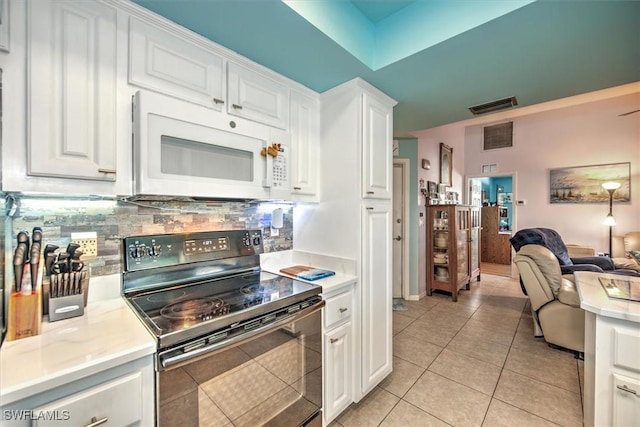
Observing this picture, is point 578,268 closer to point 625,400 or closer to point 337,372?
point 625,400

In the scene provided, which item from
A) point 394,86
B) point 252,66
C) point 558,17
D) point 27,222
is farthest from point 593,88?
point 27,222

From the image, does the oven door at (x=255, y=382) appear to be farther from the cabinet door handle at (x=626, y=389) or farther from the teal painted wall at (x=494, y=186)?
the teal painted wall at (x=494, y=186)

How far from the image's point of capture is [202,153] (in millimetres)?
1342

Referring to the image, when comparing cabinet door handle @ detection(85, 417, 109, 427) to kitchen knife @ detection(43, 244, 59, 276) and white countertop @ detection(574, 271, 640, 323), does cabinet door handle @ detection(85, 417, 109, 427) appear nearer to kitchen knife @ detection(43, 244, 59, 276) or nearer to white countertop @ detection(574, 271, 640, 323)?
kitchen knife @ detection(43, 244, 59, 276)

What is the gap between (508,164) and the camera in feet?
17.3

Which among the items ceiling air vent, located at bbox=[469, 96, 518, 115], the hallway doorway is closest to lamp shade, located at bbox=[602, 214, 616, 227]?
the hallway doorway

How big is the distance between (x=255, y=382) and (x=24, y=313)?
890mm

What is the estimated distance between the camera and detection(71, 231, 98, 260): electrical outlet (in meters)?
1.23

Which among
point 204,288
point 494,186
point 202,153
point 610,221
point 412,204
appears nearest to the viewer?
point 202,153

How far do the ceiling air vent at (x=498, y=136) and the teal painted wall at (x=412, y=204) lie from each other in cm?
265

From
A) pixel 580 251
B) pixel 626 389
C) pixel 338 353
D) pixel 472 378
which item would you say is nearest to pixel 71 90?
pixel 338 353

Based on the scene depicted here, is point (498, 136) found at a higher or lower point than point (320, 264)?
higher

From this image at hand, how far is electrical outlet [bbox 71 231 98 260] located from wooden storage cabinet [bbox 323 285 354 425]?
1205 mm

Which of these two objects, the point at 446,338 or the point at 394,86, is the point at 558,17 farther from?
the point at 446,338
